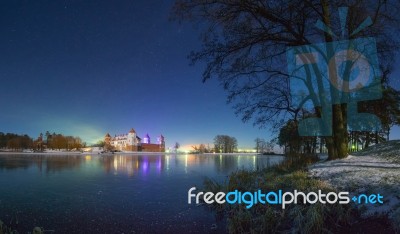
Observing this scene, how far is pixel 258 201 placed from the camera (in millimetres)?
8531

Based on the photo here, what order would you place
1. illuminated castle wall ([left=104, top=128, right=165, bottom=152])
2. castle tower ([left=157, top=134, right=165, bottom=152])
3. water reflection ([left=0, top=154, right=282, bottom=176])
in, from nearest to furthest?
water reflection ([left=0, top=154, right=282, bottom=176]) < illuminated castle wall ([left=104, top=128, right=165, bottom=152]) < castle tower ([left=157, top=134, right=165, bottom=152])

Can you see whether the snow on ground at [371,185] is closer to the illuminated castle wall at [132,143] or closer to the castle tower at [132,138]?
the illuminated castle wall at [132,143]

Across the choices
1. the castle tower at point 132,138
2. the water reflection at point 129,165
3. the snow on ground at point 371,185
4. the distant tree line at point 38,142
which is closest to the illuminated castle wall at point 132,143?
the castle tower at point 132,138

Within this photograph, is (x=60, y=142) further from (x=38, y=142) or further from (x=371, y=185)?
(x=371, y=185)

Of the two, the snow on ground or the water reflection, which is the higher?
the snow on ground

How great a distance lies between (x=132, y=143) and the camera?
17362 centimetres

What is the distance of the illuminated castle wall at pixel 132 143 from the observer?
6831 inches

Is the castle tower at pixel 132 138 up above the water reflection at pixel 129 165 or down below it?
above

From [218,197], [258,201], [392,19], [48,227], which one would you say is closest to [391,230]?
[258,201]

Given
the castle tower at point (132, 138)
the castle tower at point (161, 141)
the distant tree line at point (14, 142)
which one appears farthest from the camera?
the castle tower at point (161, 141)

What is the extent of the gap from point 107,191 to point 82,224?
6.12 metres

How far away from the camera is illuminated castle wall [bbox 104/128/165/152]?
569 ft

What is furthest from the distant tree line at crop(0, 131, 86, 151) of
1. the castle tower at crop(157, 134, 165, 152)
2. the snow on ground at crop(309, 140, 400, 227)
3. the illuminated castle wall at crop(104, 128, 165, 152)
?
the snow on ground at crop(309, 140, 400, 227)

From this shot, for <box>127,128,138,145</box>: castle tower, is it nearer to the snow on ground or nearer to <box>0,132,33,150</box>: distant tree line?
<box>0,132,33,150</box>: distant tree line
